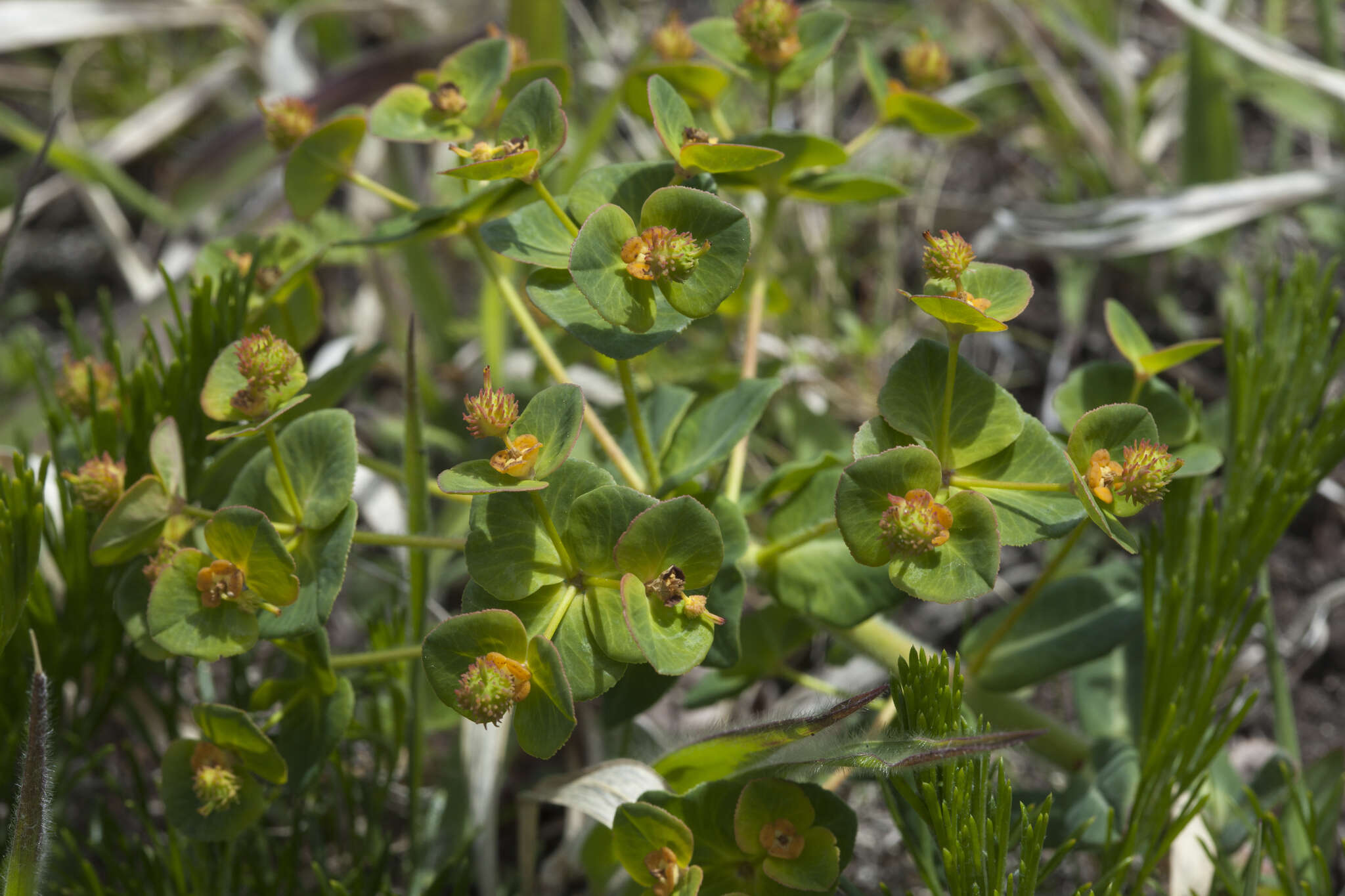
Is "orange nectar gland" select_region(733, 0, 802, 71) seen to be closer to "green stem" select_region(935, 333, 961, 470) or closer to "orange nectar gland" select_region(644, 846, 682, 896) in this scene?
"green stem" select_region(935, 333, 961, 470)

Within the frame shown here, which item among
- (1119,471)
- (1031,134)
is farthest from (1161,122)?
(1119,471)

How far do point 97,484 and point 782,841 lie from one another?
2.59 ft

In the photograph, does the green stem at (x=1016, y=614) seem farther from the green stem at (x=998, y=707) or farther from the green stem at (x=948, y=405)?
the green stem at (x=948, y=405)

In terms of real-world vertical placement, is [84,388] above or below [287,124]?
below

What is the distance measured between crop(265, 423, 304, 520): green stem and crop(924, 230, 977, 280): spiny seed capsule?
2.12 ft

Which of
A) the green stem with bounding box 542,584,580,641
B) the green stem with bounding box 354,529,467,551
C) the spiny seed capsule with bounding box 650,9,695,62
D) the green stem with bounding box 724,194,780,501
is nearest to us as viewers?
the green stem with bounding box 542,584,580,641

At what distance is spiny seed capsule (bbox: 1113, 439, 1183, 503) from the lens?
0.97 m

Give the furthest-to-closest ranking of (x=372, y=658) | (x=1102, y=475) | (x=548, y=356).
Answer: (x=548, y=356)
(x=372, y=658)
(x=1102, y=475)

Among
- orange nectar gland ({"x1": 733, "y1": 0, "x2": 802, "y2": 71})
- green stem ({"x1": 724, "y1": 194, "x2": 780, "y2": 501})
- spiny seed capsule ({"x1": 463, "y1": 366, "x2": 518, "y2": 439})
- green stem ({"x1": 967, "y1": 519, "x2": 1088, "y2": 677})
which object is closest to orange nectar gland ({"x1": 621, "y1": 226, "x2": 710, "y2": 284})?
spiny seed capsule ({"x1": 463, "y1": 366, "x2": 518, "y2": 439})

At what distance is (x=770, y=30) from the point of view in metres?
1.28

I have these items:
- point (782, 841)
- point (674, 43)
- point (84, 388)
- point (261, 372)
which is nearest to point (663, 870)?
point (782, 841)

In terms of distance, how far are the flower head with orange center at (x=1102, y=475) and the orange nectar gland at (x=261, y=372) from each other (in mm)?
770

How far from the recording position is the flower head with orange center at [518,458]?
0.93m

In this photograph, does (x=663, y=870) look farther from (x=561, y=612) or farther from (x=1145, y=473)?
(x=1145, y=473)
